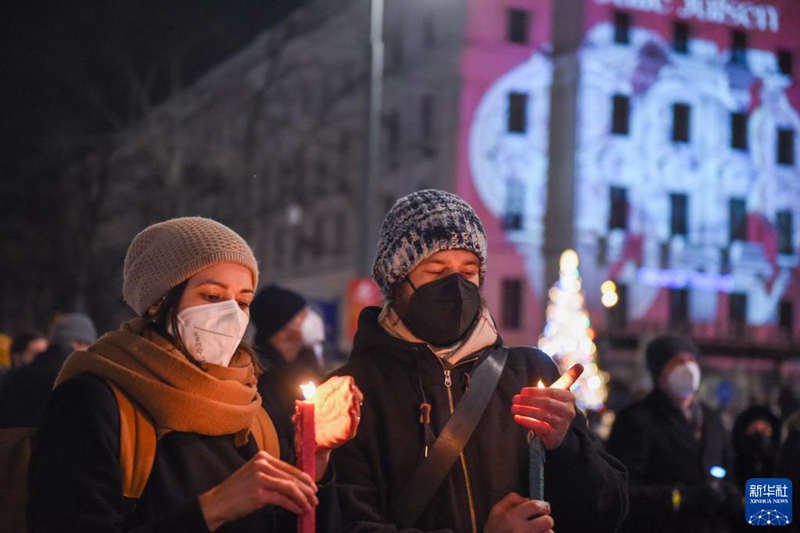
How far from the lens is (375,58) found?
55.9ft

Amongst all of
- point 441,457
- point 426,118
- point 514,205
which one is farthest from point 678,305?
point 441,457

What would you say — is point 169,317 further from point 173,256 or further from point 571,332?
point 571,332

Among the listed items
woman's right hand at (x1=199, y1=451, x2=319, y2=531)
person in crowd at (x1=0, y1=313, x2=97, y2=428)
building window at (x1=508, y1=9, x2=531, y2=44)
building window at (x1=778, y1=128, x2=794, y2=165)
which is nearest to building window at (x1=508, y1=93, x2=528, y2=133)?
building window at (x1=508, y1=9, x2=531, y2=44)

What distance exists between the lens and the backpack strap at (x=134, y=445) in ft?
9.55

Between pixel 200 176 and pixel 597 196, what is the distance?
20431 millimetres

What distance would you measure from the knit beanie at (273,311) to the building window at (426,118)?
36.3 metres

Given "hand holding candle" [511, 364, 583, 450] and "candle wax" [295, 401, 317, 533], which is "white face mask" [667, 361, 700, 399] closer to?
"hand holding candle" [511, 364, 583, 450]

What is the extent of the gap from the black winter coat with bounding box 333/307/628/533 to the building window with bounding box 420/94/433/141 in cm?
3919

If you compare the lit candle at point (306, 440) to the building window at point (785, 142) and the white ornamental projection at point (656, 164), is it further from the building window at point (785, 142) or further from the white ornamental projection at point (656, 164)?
the building window at point (785, 142)

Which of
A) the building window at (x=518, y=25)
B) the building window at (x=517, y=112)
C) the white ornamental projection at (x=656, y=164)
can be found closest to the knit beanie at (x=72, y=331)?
the white ornamental projection at (x=656, y=164)

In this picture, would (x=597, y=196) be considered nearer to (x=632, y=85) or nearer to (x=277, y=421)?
(x=632, y=85)

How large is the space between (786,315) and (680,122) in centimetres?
903

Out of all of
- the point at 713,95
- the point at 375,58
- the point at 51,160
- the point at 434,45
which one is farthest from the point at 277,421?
the point at 713,95

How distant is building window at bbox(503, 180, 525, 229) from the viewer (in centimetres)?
4219
